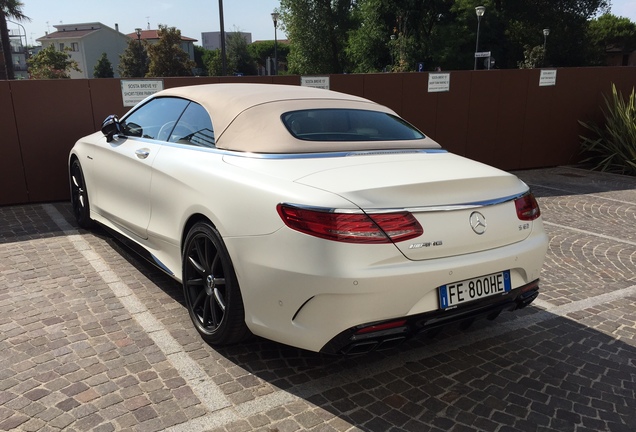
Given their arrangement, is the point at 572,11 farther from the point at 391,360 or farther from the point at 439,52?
the point at 391,360

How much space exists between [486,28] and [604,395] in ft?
144

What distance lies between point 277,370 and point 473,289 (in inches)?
48.2

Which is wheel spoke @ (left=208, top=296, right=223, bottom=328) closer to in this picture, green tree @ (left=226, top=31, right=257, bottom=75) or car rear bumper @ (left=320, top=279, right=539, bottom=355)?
car rear bumper @ (left=320, top=279, right=539, bottom=355)

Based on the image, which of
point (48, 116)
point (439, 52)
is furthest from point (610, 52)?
point (48, 116)

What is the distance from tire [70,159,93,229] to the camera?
5.53 meters

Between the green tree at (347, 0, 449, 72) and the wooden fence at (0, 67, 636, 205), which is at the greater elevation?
the green tree at (347, 0, 449, 72)

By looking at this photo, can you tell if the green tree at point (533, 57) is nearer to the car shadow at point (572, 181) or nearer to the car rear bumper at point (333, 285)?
the car shadow at point (572, 181)

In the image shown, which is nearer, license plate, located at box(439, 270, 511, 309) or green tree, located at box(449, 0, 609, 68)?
license plate, located at box(439, 270, 511, 309)

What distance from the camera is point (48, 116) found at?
7145 mm

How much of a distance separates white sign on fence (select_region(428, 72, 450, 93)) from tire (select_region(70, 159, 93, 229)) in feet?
20.7

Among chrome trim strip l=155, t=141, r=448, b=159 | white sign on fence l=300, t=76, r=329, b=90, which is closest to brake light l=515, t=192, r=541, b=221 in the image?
chrome trim strip l=155, t=141, r=448, b=159

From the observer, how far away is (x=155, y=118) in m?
4.37

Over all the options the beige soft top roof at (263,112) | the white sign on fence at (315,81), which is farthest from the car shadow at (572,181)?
the beige soft top roof at (263,112)

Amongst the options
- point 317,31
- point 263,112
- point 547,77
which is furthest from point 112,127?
point 317,31
